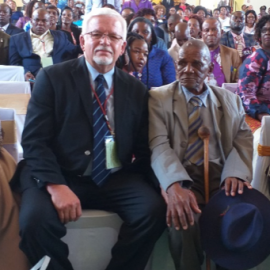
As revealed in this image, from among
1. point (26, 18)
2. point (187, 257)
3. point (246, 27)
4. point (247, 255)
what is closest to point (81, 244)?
point (187, 257)

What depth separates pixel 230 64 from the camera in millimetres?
3713

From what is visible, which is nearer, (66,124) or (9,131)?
(66,124)

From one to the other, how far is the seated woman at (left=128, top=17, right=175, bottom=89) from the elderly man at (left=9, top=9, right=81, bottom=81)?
0.98 metres

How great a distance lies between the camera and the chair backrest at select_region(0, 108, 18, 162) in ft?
6.86

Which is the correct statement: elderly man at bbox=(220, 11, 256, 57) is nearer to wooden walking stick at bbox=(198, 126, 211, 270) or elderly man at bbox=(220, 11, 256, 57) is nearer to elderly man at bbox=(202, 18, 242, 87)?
elderly man at bbox=(202, 18, 242, 87)

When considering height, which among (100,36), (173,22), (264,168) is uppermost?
(100,36)

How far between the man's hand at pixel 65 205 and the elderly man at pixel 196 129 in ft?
1.40

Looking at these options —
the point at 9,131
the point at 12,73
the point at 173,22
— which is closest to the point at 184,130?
the point at 9,131

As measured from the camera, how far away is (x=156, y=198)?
183 centimetres

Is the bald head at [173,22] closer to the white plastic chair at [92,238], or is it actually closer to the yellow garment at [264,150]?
the yellow garment at [264,150]

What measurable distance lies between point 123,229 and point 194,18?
14.0 ft

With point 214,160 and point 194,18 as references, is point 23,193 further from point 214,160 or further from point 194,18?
point 194,18

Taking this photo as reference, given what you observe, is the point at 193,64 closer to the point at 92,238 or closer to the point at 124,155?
the point at 124,155

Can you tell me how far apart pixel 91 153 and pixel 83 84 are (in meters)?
0.35
